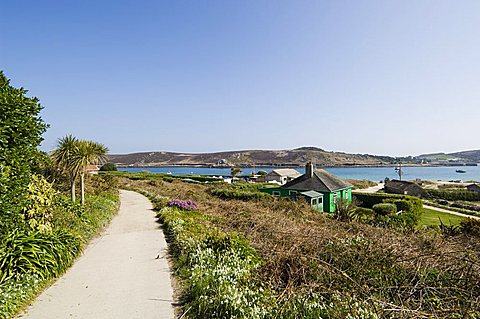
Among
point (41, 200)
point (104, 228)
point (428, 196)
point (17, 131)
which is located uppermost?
point (17, 131)

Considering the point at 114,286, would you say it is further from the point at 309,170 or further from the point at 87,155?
the point at 309,170

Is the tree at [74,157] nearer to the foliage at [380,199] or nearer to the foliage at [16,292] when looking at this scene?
the foliage at [16,292]

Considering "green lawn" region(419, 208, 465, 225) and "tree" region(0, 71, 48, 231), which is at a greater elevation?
"tree" region(0, 71, 48, 231)

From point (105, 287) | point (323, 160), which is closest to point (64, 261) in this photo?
point (105, 287)

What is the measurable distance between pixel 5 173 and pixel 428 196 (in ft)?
191

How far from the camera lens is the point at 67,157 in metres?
12.9

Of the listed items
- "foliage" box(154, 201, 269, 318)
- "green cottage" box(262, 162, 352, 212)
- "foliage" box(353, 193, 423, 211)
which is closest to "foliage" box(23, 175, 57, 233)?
"foliage" box(154, 201, 269, 318)

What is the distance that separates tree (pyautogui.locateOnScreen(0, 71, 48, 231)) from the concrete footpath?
1.61 meters

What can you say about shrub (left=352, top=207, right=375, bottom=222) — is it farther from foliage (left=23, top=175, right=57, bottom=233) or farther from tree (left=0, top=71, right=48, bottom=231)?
tree (left=0, top=71, right=48, bottom=231)

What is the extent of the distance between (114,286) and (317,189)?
83.9 ft

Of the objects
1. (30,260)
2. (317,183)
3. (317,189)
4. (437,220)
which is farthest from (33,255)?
(437,220)

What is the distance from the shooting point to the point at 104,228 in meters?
11.1

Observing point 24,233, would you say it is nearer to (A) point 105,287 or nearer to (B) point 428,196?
(A) point 105,287

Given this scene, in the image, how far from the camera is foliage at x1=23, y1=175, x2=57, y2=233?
6.82 meters
